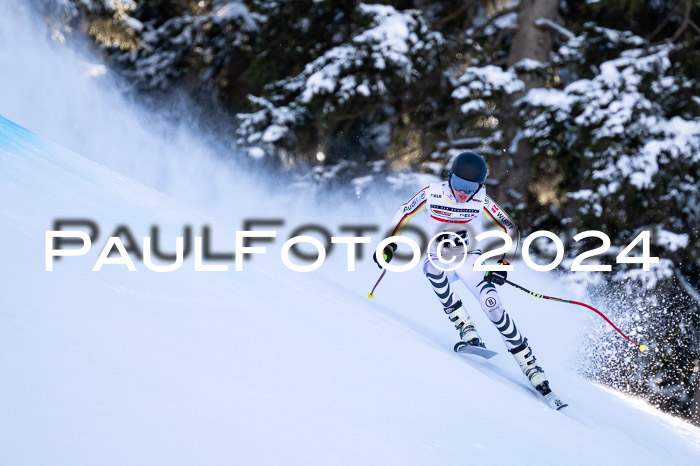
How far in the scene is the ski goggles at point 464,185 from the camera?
523 cm

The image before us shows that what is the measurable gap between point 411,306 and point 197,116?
8498 millimetres

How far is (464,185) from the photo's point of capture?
5254mm

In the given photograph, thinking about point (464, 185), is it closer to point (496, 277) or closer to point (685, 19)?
point (496, 277)

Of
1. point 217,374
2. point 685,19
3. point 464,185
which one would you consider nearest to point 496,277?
point 464,185

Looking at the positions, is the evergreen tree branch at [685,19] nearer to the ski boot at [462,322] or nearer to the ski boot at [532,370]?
the ski boot at [462,322]

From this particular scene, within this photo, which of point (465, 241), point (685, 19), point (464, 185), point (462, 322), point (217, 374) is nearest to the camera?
point (217, 374)

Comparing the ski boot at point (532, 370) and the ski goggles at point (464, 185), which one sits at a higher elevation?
the ski goggles at point (464, 185)

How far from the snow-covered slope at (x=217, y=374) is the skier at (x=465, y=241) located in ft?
0.77

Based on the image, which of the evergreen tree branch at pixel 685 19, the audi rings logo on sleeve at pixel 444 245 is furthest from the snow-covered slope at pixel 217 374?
the evergreen tree branch at pixel 685 19

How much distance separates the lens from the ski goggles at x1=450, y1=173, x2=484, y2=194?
17.2 feet

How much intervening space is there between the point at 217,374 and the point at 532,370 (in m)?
3.27

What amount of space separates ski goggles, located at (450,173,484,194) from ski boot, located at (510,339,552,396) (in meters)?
1.29

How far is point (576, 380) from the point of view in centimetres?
696

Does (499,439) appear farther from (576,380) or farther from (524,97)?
(524,97)
